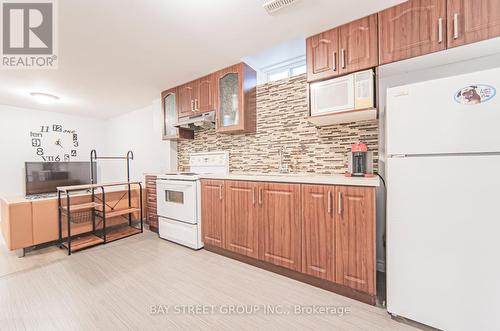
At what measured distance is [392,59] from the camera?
5.29ft

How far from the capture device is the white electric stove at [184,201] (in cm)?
258

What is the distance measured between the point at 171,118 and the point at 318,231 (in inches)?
113

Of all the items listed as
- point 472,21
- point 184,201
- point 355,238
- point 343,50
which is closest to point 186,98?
point 184,201

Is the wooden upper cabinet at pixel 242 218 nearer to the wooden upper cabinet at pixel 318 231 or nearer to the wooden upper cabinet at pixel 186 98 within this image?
the wooden upper cabinet at pixel 318 231

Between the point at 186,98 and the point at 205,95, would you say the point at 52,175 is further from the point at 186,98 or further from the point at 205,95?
the point at 205,95

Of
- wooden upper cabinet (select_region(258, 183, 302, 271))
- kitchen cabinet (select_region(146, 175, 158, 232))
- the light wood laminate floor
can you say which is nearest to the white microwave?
wooden upper cabinet (select_region(258, 183, 302, 271))

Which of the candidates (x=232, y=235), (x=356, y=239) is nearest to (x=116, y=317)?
(x=232, y=235)

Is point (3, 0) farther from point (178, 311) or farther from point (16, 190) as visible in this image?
point (16, 190)

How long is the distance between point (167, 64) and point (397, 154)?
8.60 feet

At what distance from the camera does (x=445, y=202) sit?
1239 mm

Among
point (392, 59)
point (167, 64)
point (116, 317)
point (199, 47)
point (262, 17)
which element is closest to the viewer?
point (116, 317)

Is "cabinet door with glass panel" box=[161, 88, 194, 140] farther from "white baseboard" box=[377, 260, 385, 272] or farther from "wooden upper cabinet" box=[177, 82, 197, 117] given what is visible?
"white baseboard" box=[377, 260, 385, 272]

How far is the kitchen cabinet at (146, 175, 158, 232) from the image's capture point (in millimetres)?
3318

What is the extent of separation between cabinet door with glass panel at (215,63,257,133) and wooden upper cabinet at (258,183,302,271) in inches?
37.9
